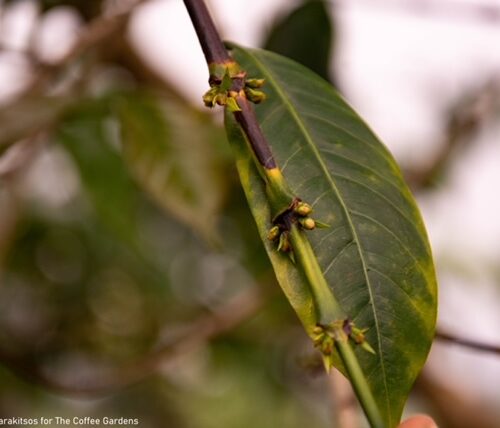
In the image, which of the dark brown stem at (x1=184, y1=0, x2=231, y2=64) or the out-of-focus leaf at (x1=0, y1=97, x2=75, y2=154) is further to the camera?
the out-of-focus leaf at (x1=0, y1=97, x2=75, y2=154)

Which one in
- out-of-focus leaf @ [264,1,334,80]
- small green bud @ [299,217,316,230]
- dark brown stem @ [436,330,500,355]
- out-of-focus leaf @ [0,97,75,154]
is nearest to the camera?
small green bud @ [299,217,316,230]

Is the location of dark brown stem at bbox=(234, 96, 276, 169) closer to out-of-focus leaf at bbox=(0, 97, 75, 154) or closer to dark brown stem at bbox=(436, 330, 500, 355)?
dark brown stem at bbox=(436, 330, 500, 355)

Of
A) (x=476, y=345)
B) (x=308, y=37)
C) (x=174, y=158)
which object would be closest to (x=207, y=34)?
(x=476, y=345)

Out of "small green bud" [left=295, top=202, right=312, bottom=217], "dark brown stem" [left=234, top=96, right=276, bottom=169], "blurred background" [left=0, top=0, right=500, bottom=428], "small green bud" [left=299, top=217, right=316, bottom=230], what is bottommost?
"blurred background" [left=0, top=0, right=500, bottom=428]

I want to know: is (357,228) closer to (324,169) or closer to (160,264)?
(324,169)

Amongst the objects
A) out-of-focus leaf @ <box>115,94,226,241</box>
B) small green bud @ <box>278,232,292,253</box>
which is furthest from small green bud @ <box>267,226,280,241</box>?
out-of-focus leaf @ <box>115,94,226,241</box>

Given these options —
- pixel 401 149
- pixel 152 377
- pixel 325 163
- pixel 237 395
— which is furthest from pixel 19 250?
pixel 325 163

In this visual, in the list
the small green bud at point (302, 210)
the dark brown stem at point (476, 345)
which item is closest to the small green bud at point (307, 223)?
the small green bud at point (302, 210)

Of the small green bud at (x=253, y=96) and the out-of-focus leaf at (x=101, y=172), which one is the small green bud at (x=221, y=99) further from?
the out-of-focus leaf at (x=101, y=172)
